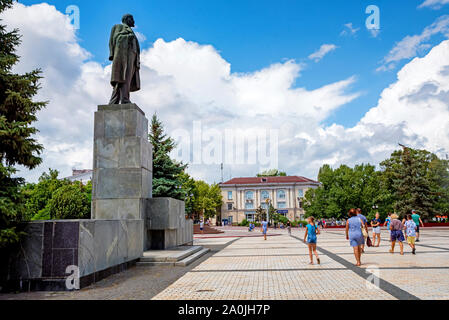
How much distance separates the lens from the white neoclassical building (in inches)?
3438

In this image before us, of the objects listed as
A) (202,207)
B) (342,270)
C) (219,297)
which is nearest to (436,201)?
(202,207)

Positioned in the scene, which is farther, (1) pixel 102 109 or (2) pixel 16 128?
(1) pixel 102 109

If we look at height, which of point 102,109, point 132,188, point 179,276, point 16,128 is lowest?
point 179,276

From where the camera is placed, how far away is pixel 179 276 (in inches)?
349

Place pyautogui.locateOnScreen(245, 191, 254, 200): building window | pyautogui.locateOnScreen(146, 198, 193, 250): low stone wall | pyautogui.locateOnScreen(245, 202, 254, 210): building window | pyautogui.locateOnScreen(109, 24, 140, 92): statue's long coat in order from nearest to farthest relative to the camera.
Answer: pyautogui.locateOnScreen(146, 198, 193, 250): low stone wall < pyautogui.locateOnScreen(109, 24, 140, 92): statue's long coat < pyautogui.locateOnScreen(245, 202, 254, 210): building window < pyautogui.locateOnScreen(245, 191, 254, 200): building window

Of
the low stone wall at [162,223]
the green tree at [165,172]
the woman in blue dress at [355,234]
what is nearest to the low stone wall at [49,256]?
the low stone wall at [162,223]

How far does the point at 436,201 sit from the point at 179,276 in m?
54.0

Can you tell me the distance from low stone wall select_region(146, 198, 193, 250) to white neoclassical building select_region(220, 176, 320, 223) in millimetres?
73893

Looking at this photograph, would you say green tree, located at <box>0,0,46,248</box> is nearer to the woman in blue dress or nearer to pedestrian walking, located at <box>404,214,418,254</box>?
the woman in blue dress

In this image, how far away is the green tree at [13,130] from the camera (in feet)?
22.6

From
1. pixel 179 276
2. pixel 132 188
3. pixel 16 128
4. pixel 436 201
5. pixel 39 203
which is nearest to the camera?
pixel 16 128

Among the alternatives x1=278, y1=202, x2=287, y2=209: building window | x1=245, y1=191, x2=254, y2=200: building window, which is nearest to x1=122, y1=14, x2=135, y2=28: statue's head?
x1=245, y1=191, x2=254, y2=200: building window

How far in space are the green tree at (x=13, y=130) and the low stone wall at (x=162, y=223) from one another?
5371 mm
